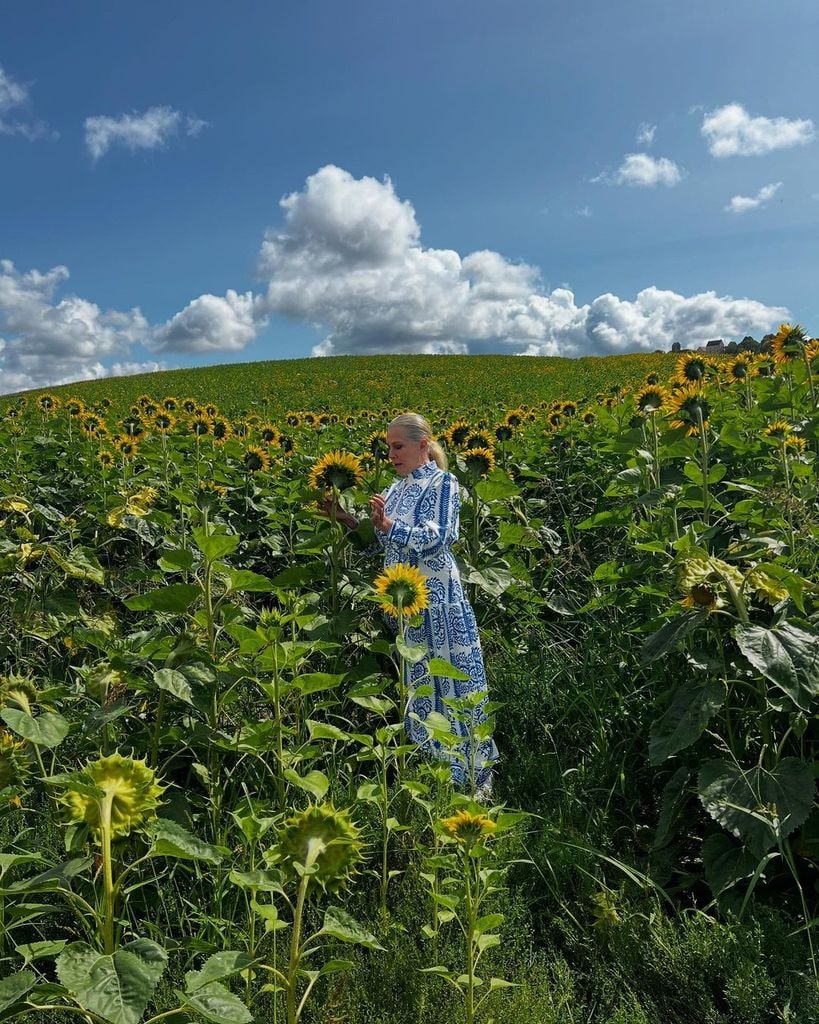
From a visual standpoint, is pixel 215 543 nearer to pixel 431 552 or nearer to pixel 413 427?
pixel 431 552

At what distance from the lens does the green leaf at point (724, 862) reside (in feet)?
6.49

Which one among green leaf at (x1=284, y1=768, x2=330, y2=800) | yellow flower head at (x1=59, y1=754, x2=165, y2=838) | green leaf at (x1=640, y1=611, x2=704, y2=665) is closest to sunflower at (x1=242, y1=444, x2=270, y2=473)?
green leaf at (x1=640, y1=611, x2=704, y2=665)

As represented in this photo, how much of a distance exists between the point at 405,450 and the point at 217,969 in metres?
2.24

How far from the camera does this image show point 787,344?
4.26 meters

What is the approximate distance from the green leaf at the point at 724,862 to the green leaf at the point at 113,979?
1.51 metres

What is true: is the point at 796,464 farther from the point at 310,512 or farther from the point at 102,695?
the point at 102,695

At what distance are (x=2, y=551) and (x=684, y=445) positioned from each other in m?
2.90

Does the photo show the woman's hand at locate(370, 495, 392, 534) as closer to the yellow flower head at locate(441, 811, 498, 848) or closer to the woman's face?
the woman's face

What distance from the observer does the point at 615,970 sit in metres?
1.88

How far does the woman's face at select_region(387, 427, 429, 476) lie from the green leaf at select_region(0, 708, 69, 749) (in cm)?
184

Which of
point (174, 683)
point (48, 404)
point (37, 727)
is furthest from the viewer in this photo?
point (48, 404)

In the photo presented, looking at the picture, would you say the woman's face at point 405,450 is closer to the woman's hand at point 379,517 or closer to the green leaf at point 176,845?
the woman's hand at point 379,517

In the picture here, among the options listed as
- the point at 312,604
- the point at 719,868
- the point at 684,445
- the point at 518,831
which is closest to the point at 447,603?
the point at 312,604

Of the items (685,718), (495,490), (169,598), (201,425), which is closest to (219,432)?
(201,425)
